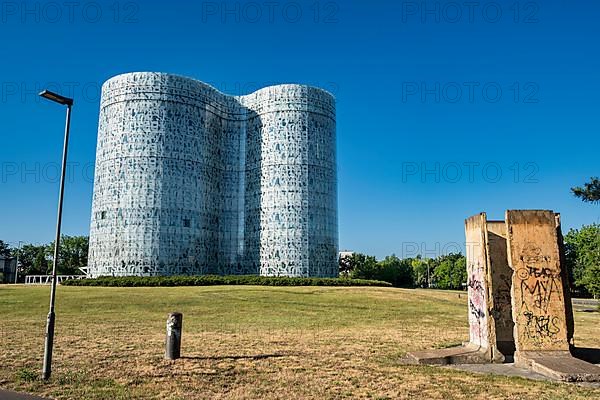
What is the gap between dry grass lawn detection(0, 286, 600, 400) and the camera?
9.54 meters

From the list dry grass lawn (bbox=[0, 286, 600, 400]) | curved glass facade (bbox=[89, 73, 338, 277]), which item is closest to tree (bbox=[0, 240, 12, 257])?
curved glass facade (bbox=[89, 73, 338, 277])

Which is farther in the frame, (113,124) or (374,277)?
(374,277)

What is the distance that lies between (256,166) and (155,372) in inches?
2259

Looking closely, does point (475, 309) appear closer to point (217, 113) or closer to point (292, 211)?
point (292, 211)

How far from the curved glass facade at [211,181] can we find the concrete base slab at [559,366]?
5185 centimetres

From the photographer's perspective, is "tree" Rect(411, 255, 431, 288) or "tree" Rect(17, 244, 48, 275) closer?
"tree" Rect(17, 244, 48, 275)

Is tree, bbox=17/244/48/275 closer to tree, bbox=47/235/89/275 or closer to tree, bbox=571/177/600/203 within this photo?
tree, bbox=47/235/89/275

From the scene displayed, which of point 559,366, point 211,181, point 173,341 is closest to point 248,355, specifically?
point 173,341

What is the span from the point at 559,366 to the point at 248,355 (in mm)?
7417

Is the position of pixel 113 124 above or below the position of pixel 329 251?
above

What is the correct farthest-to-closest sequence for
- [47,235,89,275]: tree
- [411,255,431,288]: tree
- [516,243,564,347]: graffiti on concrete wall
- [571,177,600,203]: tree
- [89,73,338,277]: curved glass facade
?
1. [411,255,431,288]: tree
2. [47,235,89,275]: tree
3. [89,73,338,277]: curved glass facade
4. [571,177,600,203]: tree
5. [516,243,564,347]: graffiti on concrete wall

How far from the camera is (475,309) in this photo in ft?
46.0

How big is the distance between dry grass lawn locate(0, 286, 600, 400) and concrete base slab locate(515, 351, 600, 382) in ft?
1.68

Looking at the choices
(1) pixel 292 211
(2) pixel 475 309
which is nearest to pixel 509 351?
(2) pixel 475 309
